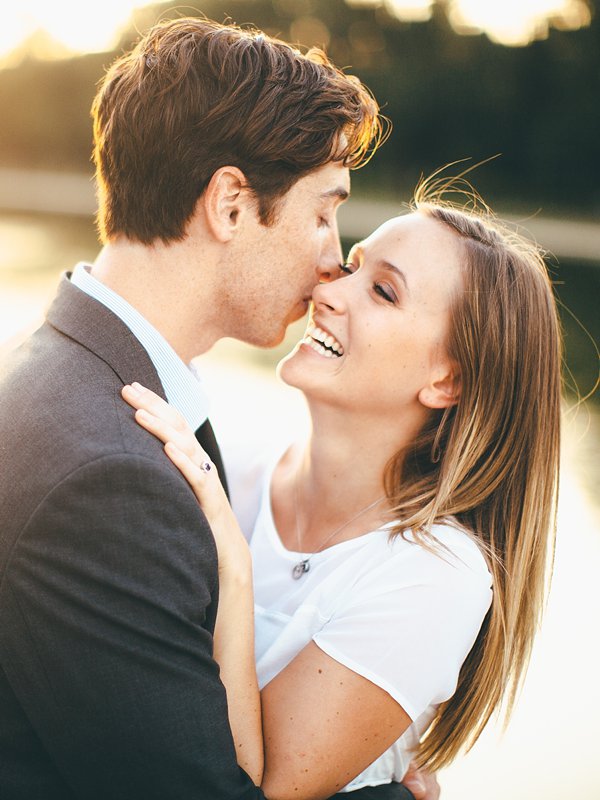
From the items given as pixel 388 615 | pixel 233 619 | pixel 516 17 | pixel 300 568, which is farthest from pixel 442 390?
pixel 516 17

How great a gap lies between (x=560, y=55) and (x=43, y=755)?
32.0m

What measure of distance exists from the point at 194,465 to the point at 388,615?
0.65m

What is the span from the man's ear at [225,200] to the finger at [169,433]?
2.43ft

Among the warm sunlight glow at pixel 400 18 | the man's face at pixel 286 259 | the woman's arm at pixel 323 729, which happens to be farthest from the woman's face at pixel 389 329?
the warm sunlight glow at pixel 400 18

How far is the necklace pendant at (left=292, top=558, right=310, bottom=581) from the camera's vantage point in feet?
9.02

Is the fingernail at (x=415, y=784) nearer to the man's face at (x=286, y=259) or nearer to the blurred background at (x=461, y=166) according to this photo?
the blurred background at (x=461, y=166)

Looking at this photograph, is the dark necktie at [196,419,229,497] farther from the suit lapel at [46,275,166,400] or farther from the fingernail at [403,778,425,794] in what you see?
the fingernail at [403,778,425,794]

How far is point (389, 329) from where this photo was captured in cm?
275

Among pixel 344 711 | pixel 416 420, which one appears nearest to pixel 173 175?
pixel 416 420

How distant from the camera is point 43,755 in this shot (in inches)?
79.3

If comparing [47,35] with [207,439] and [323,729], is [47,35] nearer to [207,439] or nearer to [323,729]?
[207,439]

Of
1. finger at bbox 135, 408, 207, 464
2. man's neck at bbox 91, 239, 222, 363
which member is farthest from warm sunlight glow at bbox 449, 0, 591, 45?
finger at bbox 135, 408, 207, 464

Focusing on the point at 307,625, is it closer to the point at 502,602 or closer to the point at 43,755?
the point at 502,602

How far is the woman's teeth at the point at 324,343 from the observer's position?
2838 mm
